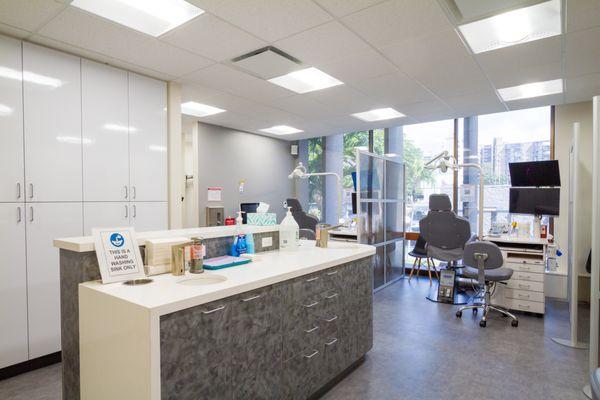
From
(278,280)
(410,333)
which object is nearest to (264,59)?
(278,280)

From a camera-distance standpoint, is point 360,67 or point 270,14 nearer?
point 270,14

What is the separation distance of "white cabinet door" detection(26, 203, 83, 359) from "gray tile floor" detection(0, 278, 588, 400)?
0.25m

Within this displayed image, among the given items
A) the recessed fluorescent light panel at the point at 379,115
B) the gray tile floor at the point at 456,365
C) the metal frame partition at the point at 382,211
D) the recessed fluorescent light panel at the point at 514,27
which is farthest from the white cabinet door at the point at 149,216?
the recessed fluorescent light panel at the point at 514,27

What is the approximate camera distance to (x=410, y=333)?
10.8ft

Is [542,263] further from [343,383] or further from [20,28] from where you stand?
[20,28]

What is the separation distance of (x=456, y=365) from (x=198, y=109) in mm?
4167

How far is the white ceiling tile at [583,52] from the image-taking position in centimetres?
255

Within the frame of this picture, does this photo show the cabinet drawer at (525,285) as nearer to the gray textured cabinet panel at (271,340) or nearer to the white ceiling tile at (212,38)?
the gray textured cabinet panel at (271,340)

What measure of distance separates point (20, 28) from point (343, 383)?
3.40 meters

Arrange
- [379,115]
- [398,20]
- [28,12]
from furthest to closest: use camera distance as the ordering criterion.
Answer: [379,115] < [398,20] < [28,12]

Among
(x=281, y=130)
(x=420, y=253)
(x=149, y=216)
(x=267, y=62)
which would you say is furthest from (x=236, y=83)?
(x=420, y=253)

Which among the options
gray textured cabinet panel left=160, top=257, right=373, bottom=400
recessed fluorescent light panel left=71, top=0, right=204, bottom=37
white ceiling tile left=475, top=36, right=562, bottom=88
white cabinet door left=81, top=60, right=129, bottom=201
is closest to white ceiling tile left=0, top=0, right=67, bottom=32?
recessed fluorescent light panel left=71, top=0, right=204, bottom=37

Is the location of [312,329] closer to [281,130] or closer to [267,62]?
[267,62]

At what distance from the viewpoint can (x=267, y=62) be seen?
305 centimetres
